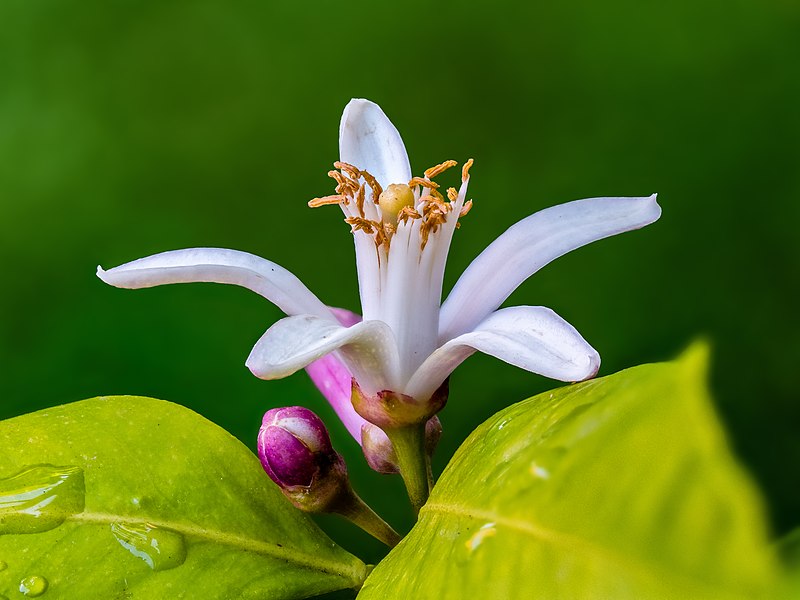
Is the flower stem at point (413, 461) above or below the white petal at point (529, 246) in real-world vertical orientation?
below

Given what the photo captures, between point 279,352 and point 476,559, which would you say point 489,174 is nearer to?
point 279,352

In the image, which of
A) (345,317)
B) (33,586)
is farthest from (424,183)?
(33,586)

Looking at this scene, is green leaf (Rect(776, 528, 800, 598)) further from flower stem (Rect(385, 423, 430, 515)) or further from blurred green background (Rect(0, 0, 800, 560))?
blurred green background (Rect(0, 0, 800, 560))

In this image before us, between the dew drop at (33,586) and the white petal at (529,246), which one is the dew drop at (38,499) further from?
the white petal at (529,246)

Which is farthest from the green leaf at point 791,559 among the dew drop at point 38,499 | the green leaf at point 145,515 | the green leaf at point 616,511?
the dew drop at point 38,499

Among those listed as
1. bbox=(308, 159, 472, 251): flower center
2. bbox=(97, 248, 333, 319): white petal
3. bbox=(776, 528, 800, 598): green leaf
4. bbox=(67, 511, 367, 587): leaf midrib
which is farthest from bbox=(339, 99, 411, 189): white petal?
bbox=(776, 528, 800, 598): green leaf
